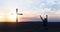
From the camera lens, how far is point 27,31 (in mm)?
22312

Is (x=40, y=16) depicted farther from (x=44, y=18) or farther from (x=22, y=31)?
(x=22, y=31)

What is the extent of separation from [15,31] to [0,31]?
75.1 inches

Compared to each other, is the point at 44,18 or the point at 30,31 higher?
the point at 44,18

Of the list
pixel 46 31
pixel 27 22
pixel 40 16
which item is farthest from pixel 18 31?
pixel 27 22

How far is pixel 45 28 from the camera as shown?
76.0ft

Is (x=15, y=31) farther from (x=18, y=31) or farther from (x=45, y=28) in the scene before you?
(x=45, y=28)

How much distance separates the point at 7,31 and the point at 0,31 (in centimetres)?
90

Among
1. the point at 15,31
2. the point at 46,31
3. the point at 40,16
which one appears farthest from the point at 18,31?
the point at 40,16

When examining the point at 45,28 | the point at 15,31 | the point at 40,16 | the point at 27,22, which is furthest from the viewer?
the point at 27,22

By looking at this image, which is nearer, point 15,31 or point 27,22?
point 15,31

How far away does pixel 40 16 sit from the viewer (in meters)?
25.6

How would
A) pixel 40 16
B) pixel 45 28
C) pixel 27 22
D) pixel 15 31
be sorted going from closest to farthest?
pixel 15 31 → pixel 45 28 → pixel 40 16 → pixel 27 22

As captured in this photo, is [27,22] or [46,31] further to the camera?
[27,22]

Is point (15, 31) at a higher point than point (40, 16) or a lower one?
lower
